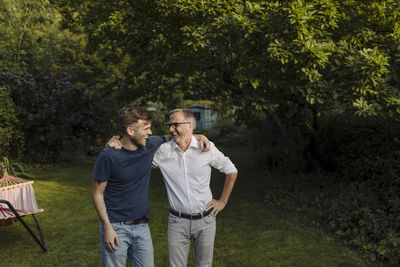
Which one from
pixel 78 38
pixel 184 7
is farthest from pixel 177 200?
pixel 78 38

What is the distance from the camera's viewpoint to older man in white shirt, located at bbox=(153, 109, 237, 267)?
322 cm

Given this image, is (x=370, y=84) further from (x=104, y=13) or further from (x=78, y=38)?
(x=78, y=38)

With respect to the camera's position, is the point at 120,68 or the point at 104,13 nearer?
the point at 104,13

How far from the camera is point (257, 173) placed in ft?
Answer: 40.7

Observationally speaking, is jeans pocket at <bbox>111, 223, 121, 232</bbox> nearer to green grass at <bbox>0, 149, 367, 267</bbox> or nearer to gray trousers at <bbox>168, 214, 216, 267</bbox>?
gray trousers at <bbox>168, 214, 216, 267</bbox>

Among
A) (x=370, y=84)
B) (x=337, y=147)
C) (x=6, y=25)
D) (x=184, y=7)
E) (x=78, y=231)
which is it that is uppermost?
(x=6, y=25)

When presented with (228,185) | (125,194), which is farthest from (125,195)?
(228,185)

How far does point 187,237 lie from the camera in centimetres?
329

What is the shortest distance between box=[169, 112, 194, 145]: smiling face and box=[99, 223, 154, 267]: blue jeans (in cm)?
81

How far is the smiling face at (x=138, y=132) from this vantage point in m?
2.94

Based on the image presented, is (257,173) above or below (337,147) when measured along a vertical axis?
below

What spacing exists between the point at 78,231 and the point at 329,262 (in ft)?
14.3

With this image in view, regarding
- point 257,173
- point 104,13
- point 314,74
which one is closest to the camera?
point 314,74

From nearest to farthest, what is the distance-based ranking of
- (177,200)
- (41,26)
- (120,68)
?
(177,200) → (41,26) → (120,68)
